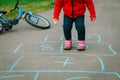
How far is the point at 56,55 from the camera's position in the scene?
7.32 m

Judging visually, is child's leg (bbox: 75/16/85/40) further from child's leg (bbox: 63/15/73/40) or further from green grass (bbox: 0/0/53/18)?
green grass (bbox: 0/0/53/18)

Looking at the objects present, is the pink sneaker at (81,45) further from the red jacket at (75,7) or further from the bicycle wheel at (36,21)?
the bicycle wheel at (36,21)

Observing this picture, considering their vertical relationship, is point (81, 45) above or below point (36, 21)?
below

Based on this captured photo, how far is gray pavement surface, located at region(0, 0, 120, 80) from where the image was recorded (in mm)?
6141

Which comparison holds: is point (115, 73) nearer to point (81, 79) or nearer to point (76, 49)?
point (81, 79)

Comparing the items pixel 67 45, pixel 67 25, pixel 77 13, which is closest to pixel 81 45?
pixel 67 45

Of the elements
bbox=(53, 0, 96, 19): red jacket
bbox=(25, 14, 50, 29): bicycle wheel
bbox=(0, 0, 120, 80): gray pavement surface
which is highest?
bbox=(53, 0, 96, 19): red jacket

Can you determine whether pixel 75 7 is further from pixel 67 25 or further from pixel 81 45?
pixel 81 45

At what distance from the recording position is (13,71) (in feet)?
20.8

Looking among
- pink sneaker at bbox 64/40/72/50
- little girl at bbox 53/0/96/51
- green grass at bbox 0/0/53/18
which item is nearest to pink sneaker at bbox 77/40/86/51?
little girl at bbox 53/0/96/51

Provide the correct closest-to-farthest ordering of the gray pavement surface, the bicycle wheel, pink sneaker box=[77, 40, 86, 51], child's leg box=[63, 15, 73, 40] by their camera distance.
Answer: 1. the gray pavement surface
2. pink sneaker box=[77, 40, 86, 51]
3. child's leg box=[63, 15, 73, 40]
4. the bicycle wheel

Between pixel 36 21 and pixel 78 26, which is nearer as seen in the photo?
pixel 78 26

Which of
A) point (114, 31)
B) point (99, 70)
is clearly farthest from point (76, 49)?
point (114, 31)

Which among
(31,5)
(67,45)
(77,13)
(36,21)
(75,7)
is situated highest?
(75,7)
